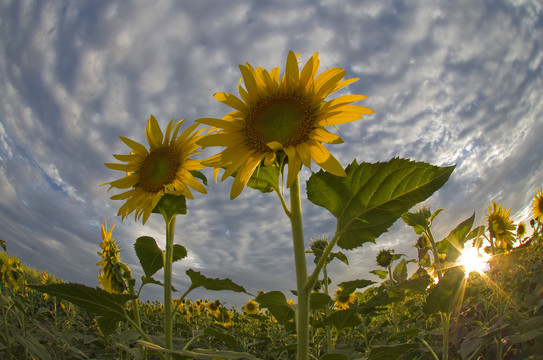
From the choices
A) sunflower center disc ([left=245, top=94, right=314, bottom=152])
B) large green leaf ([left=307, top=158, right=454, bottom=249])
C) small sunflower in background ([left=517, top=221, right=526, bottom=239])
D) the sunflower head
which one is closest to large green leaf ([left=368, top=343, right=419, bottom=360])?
large green leaf ([left=307, top=158, right=454, bottom=249])

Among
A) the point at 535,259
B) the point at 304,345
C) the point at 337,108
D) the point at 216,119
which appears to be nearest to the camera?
the point at 304,345

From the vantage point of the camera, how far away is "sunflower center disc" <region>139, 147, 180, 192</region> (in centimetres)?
253

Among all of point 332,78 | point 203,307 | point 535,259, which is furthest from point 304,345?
point 203,307

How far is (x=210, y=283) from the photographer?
215 centimetres

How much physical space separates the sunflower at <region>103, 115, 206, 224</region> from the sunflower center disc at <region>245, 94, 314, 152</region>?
72cm

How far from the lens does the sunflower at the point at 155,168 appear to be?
2.47 m

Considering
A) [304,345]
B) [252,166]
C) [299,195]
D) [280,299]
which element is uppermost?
[252,166]

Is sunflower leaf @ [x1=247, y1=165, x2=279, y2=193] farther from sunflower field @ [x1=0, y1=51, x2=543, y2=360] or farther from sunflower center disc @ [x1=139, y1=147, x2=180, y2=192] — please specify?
sunflower center disc @ [x1=139, y1=147, x2=180, y2=192]

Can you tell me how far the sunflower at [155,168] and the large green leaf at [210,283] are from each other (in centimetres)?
55

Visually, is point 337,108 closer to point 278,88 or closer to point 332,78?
point 332,78

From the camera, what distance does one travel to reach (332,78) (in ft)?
5.80

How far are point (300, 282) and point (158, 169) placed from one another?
1.61 m

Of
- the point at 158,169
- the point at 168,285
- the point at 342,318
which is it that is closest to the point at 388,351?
the point at 342,318

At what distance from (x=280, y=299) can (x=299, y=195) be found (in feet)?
2.04
